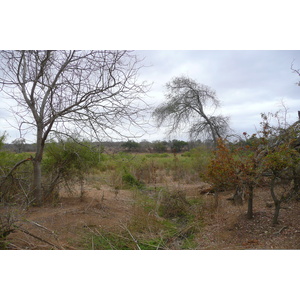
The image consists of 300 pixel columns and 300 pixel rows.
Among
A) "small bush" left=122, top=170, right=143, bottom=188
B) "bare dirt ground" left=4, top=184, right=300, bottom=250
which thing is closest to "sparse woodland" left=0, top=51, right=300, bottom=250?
"bare dirt ground" left=4, top=184, right=300, bottom=250

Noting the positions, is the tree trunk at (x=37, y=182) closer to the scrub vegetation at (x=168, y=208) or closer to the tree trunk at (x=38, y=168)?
the tree trunk at (x=38, y=168)

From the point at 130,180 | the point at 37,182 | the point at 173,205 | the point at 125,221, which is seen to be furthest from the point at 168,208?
the point at 130,180

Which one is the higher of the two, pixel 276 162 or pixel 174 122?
pixel 174 122

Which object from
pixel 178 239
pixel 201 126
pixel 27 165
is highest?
pixel 201 126

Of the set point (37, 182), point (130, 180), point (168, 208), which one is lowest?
point (168, 208)

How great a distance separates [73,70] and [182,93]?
7605 mm

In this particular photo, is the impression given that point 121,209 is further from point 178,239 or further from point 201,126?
point 201,126

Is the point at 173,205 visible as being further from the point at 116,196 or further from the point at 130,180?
the point at 130,180

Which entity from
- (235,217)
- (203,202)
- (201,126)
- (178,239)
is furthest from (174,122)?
(178,239)

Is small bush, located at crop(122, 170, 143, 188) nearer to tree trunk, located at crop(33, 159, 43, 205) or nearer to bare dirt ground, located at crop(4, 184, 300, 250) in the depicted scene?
bare dirt ground, located at crop(4, 184, 300, 250)

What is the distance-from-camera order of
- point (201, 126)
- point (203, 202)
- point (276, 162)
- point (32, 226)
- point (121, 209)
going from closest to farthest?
point (276, 162)
point (32, 226)
point (121, 209)
point (203, 202)
point (201, 126)

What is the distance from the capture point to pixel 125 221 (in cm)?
596

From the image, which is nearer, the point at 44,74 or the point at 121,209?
the point at 44,74

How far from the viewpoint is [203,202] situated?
306 inches
